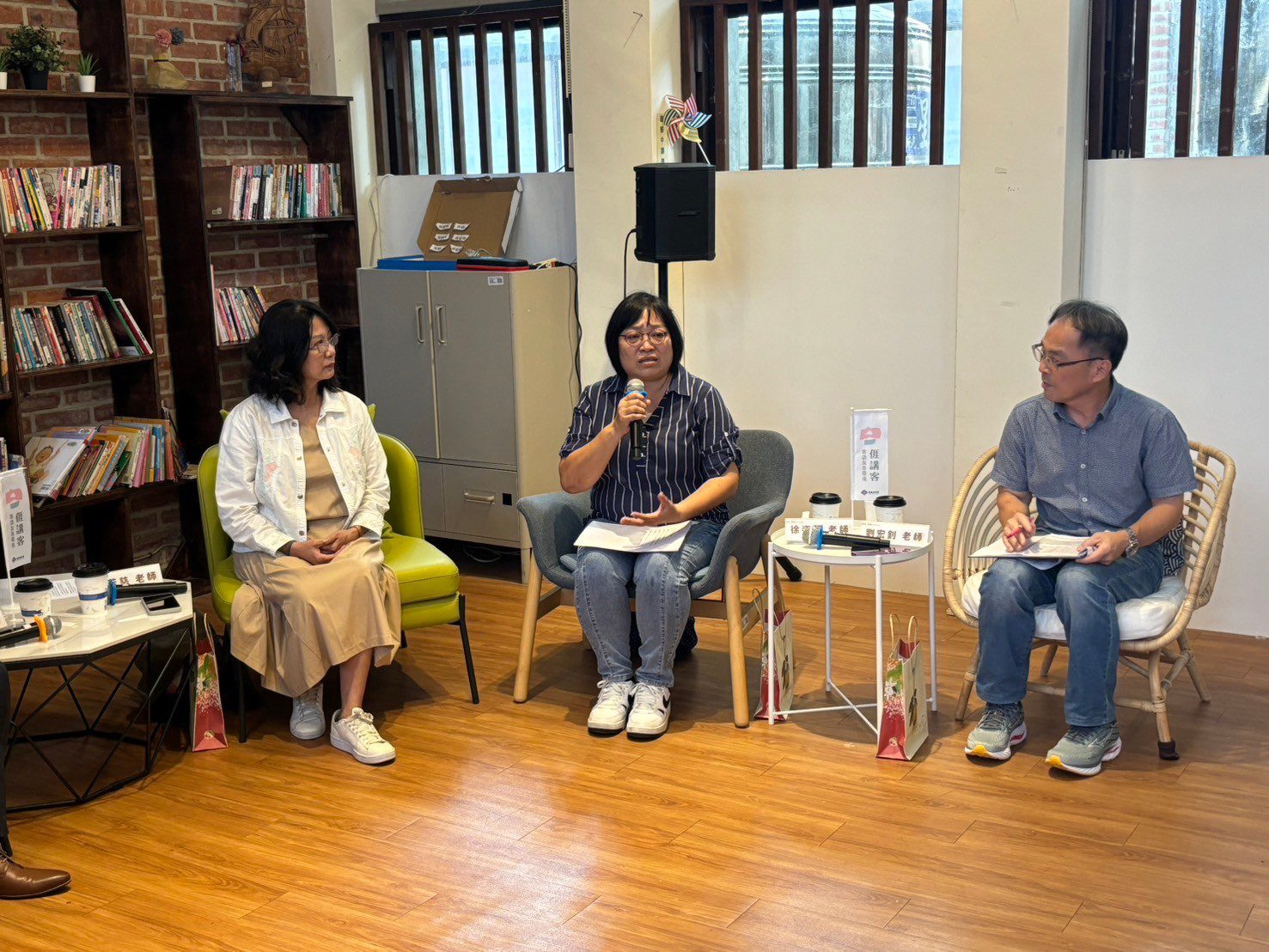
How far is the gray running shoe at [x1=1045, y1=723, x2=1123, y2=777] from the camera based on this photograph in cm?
347

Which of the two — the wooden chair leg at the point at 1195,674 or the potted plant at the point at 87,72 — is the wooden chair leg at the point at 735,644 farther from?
the potted plant at the point at 87,72

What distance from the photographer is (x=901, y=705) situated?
11.7 feet

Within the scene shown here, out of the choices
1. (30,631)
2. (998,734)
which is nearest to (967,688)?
(998,734)

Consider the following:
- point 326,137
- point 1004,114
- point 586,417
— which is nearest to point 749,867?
point 586,417

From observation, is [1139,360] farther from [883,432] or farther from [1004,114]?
[883,432]

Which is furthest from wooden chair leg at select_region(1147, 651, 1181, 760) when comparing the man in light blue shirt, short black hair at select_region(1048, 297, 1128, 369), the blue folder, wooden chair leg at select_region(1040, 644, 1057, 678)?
the blue folder

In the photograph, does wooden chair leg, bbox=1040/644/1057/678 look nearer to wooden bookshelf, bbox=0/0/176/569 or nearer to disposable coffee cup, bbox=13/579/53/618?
disposable coffee cup, bbox=13/579/53/618

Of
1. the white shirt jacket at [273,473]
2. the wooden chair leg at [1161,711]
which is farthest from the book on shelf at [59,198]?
the wooden chair leg at [1161,711]

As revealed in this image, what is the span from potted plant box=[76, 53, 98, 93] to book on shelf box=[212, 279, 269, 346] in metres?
0.96

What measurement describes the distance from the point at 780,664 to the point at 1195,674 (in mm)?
1231

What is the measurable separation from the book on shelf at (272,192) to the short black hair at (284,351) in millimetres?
1626

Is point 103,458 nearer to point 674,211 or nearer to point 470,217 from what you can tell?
point 470,217

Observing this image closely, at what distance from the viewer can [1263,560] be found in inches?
177

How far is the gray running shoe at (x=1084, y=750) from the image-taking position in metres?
3.47
